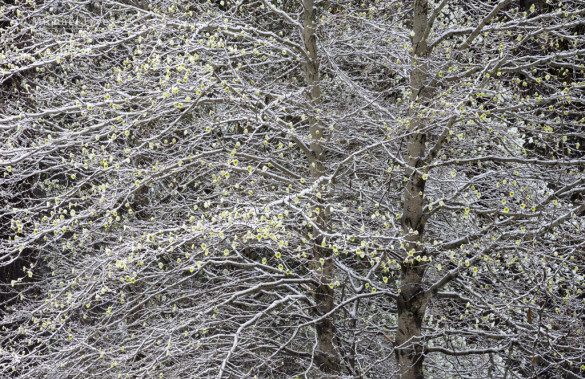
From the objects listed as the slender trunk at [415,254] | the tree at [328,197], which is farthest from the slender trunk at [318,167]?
the slender trunk at [415,254]

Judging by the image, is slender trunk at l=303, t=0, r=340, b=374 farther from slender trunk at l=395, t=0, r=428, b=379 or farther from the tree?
slender trunk at l=395, t=0, r=428, b=379

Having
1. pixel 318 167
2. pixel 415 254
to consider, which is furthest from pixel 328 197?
pixel 415 254

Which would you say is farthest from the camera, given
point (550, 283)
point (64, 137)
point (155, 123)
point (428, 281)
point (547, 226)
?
point (155, 123)

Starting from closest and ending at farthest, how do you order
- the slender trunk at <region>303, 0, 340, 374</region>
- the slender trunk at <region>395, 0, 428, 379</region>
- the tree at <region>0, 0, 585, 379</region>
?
the tree at <region>0, 0, 585, 379</region> < the slender trunk at <region>395, 0, 428, 379</region> < the slender trunk at <region>303, 0, 340, 374</region>

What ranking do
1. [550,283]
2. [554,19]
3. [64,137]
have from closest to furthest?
[550,283] → [64,137] → [554,19]

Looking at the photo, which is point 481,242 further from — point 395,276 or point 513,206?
point 395,276

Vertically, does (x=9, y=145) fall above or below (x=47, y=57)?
below

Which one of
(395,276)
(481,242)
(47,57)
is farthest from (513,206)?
(47,57)

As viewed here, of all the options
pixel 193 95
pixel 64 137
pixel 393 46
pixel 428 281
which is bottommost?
pixel 428 281

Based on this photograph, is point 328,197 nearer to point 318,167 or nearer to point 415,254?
point 318,167

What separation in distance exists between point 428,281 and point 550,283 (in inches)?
65.6

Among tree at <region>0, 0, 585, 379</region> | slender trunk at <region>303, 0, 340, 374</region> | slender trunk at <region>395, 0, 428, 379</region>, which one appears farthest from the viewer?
slender trunk at <region>303, 0, 340, 374</region>

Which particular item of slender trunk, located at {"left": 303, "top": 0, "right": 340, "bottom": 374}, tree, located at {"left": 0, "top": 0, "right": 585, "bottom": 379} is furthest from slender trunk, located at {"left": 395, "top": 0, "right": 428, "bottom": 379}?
slender trunk, located at {"left": 303, "top": 0, "right": 340, "bottom": 374}

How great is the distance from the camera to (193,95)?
5812mm
